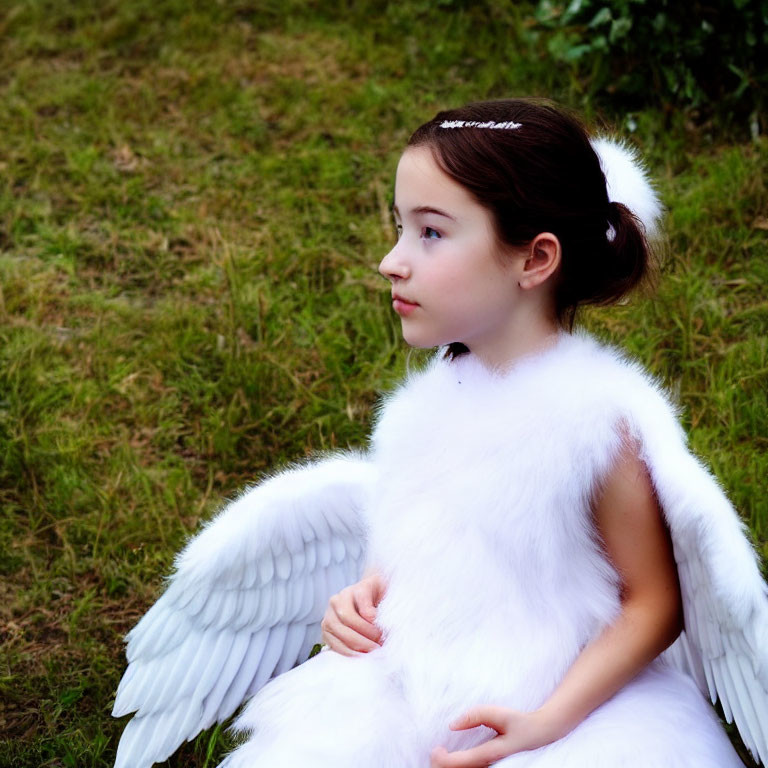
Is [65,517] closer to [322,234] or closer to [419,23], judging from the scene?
[322,234]

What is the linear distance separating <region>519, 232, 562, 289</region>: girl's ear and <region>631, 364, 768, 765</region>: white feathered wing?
245 mm

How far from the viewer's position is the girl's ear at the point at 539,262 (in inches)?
65.1

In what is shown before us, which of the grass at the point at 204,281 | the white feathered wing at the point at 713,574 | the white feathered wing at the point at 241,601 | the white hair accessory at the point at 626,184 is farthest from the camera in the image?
the grass at the point at 204,281

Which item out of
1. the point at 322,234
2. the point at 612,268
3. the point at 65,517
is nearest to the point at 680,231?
the point at 322,234

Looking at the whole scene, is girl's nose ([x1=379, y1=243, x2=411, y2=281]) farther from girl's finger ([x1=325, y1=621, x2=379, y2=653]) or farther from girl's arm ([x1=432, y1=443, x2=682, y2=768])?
girl's finger ([x1=325, y1=621, x2=379, y2=653])

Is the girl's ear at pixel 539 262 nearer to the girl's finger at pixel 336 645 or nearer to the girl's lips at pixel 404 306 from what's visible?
the girl's lips at pixel 404 306

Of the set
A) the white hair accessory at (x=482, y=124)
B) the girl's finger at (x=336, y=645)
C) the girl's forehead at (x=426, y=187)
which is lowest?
the girl's finger at (x=336, y=645)

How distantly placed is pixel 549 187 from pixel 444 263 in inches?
8.1

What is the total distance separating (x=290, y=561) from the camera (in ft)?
6.79

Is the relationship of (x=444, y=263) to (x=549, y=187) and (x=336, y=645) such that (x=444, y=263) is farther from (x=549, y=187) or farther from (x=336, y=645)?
(x=336, y=645)

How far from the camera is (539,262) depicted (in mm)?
1666

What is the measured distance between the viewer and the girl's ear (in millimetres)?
1652

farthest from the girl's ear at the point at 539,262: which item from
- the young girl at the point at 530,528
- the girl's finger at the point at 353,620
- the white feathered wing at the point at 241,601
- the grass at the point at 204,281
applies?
the grass at the point at 204,281

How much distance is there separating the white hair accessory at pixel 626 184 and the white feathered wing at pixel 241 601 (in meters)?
0.68
